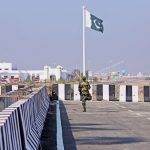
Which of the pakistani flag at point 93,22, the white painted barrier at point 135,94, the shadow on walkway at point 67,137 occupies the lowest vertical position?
the shadow on walkway at point 67,137

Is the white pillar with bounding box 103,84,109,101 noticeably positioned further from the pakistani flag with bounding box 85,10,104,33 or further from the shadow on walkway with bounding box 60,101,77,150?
the shadow on walkway with bounding box 60,101,77,150

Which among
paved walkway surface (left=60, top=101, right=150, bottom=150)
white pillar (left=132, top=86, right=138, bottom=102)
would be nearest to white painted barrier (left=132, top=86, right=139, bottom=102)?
white pillar (left=132, top=86, right=138, bottom=102)

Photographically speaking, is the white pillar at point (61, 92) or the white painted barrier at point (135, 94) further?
the white pillar at point (61, 92)

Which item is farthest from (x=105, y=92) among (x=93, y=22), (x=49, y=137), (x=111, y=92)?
(x=49, y=137)

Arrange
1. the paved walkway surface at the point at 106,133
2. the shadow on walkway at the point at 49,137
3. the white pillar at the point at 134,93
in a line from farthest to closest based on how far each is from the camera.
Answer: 1. the white pillar at the point at 134,93
2. the paved walkway surface at the point at 106,133
3. the shadow on walkway at the point at 49,137

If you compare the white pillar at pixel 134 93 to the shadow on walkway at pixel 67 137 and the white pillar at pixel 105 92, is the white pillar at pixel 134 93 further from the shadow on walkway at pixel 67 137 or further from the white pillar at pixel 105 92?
the shadow on walkway at pixel 67 137

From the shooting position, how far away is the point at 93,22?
143ft

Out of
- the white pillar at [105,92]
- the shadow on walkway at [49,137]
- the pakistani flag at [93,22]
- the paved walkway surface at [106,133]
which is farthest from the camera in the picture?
the pakistani flag at [93,22]

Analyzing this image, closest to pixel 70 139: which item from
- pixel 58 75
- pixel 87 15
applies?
pixel 87 15

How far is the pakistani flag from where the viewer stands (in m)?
42.4

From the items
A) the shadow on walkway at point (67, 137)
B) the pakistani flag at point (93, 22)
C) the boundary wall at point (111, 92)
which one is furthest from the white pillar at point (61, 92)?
the shadow on walkway at point (67, 137)

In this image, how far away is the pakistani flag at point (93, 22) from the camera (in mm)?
42406

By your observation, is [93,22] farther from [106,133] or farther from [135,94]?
[106,133]

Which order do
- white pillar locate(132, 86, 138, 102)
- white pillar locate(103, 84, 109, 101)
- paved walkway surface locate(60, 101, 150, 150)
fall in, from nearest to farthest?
paved walkway surface locate(60, 101, 150, 150), white pillar locate(132, 86, 138, 102), white pillar locate(103, 84, 109, 101)
